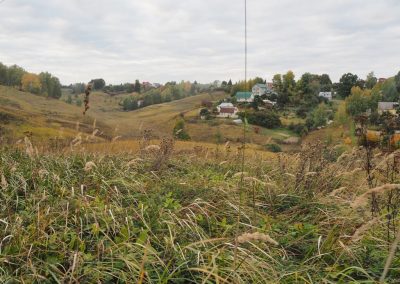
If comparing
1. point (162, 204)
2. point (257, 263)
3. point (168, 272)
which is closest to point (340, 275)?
point (257, 263)

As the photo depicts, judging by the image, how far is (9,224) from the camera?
3266 millimetres

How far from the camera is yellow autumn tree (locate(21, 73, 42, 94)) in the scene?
363 feet

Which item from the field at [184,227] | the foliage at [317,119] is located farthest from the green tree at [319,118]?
the field at [184,227]

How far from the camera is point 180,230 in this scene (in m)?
3.45

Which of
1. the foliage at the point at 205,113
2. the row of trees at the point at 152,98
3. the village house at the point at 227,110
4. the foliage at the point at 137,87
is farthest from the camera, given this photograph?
the foliage at the point at 137,87

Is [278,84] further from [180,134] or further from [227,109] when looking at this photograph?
[180,134]

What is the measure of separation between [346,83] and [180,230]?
112 meters

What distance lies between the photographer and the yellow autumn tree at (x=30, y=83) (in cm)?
11056

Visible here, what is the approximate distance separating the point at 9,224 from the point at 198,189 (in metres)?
2.34

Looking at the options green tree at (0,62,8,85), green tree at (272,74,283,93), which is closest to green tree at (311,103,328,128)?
green tree at (272,74,283,93)

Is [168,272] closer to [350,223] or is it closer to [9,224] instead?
[9,224]

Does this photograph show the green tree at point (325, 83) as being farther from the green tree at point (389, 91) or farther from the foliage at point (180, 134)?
the foliage at point (180, 134)

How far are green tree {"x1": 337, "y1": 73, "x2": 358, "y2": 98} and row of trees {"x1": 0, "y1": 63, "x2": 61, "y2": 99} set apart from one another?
92.1 metres

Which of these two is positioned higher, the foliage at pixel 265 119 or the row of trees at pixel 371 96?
the row of trees at pixel 371 96
